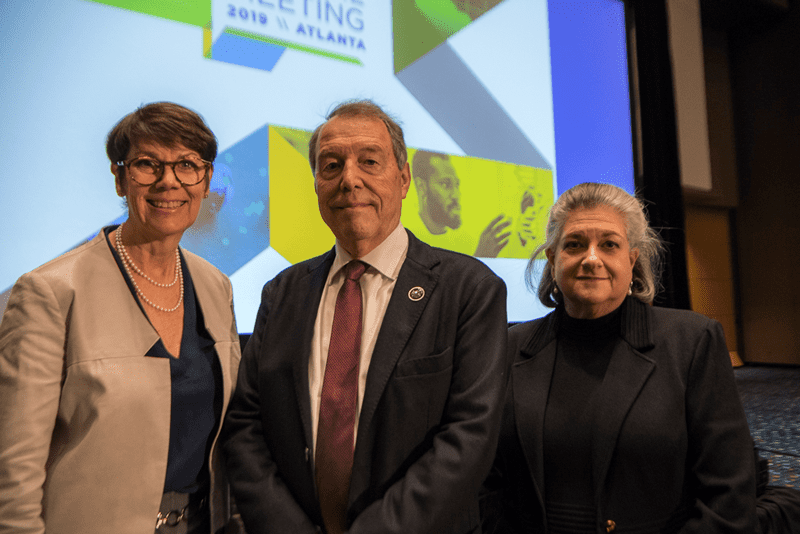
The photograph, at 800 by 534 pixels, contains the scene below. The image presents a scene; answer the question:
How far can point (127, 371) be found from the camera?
1.22 meters

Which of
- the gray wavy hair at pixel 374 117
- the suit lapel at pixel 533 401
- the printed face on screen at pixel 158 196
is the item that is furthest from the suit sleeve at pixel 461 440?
the printed face on screen at pixel 158 196

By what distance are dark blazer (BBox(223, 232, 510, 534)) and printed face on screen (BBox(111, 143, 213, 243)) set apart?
412 millimetres

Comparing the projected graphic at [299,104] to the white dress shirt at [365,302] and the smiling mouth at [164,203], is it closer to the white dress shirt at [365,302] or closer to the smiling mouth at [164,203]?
the smiling mouth at [164,203]

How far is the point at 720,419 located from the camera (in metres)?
1.33

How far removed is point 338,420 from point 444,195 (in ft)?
6.18

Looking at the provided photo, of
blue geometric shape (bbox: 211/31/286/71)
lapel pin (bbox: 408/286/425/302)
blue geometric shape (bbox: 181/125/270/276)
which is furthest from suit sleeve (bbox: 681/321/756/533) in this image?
blue geometric shape (bbox: 211/31/286/71)

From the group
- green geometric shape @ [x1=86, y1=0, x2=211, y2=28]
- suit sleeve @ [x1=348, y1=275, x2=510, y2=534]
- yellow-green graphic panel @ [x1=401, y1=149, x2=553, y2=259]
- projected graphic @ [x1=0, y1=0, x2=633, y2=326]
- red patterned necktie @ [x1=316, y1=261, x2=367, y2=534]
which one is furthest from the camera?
yellow-green graphic panel @ [x1=401, y1=149, x2=553, y2=259]

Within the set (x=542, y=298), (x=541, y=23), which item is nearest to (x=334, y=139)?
(x=542, y=298)

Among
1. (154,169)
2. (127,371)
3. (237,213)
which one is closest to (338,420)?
(127,371)

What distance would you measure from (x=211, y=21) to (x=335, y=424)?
191cm

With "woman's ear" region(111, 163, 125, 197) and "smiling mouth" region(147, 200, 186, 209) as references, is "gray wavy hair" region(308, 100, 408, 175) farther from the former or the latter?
"woman's ear" region(111, 163, 125, 197)

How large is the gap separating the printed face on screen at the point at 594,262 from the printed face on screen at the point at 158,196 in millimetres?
1037

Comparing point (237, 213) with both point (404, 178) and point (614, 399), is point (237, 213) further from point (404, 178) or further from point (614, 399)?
point (614, 399)

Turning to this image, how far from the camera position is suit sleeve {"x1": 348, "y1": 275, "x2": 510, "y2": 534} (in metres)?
1.08
